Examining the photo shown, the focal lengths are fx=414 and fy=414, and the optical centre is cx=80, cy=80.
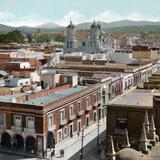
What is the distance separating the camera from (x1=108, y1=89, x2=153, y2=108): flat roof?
4276cm

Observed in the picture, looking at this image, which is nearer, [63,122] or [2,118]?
[2,118]

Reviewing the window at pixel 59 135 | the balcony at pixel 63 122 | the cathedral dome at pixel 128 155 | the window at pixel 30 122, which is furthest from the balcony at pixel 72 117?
the cathedral dome at pixel 128 155

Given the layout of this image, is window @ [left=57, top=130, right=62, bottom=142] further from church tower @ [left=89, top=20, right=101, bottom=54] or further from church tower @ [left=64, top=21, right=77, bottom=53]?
church tower @ [left=64, top=21, right=77, bottom=53]

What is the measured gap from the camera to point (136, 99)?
46531 millimetres

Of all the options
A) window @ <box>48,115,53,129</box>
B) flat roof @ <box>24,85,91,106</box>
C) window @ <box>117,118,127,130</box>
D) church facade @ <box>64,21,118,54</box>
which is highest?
church facade @ <box>64,21,118,54</box>

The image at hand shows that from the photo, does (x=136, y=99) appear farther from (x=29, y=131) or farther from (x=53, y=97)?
(x=29, y=131)

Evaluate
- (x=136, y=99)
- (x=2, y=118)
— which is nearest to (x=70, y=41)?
(x=2, y=118)

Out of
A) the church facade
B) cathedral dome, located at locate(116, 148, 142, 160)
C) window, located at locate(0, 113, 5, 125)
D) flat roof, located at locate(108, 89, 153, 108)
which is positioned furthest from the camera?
the church facade

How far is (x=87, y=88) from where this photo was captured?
192 ft

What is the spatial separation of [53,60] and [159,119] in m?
62.5

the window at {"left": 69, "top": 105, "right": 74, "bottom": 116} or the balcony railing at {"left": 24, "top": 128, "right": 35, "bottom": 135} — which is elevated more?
the window at {"left": 69, "top": 105, "right": 74, "bottom": 116}

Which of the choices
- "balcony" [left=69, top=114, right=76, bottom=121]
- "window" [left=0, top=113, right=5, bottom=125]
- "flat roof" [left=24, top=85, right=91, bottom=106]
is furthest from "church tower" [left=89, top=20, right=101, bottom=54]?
"window" [left=0, top=113, right=5, bottom=125]

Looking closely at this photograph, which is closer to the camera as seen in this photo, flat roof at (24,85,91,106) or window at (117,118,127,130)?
window at (117,118,127,130)

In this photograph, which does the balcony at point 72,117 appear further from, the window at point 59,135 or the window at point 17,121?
the window at point 17,121
